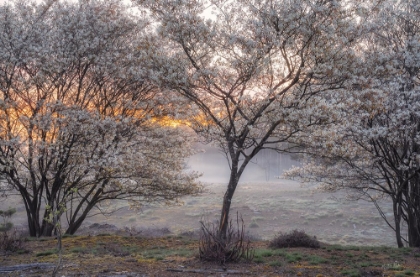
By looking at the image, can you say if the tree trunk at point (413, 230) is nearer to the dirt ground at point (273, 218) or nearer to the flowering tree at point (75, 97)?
the flowering tree at point (75, 97)

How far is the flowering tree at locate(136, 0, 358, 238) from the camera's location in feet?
36.7

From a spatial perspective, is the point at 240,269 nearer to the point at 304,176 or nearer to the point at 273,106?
the point at 273,106

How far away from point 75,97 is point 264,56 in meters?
9.11

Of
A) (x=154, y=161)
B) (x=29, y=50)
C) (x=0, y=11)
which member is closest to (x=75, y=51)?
(x=29, y=50)

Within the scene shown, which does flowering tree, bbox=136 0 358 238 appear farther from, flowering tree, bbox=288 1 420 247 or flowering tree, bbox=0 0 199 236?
flowering tree, bbox=0 0 199 236

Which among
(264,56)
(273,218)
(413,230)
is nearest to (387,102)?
(264,56)

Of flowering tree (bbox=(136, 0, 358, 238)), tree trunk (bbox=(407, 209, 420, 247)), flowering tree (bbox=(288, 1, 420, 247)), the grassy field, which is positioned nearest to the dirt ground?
tree trunk (bbox=(407, 209, 420, 247))

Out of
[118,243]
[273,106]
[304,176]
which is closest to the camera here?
[273,106]

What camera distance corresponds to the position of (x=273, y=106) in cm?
1280

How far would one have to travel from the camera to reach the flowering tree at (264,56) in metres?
11.2

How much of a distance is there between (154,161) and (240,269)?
9309 millimetres

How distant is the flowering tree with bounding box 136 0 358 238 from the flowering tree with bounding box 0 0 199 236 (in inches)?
61.5

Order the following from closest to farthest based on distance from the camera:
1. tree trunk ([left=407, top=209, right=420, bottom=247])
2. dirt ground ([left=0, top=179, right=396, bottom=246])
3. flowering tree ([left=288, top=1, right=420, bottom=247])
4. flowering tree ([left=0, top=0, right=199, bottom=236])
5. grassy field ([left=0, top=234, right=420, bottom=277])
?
grassy field ([left=0, top=234, right=420, bottom=277]), flowering tree ([left=288, top=1, right=420, bottom=247]), flowering tree ([left=0, top=0, right=199, bottom=236]), tree trunk ([left=407, top=209, right=420, bottom=247]), dirt ground ([left=0, top=179, right=396, bottom=246])

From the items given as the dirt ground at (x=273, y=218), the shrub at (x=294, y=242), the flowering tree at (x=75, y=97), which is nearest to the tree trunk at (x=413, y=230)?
the shrub at (x=294, y=242)
